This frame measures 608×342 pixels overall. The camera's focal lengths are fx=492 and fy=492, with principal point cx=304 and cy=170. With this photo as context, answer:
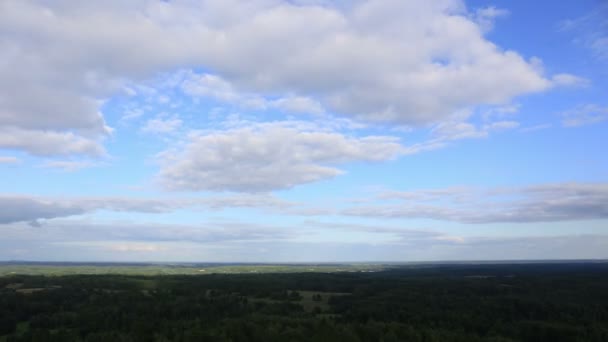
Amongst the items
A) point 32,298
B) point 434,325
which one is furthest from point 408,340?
point 32,298

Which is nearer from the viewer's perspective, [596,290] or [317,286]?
[596,290]

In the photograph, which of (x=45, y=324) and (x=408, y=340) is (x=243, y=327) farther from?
(x=45, y=324)

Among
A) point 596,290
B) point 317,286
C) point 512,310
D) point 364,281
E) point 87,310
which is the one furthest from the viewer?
point 364,281

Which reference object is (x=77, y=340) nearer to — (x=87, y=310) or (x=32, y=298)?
(x=87, y=310)

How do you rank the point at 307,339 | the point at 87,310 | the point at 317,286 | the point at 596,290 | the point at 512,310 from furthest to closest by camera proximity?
the point at 317,286
the point at 596,290
the point at 512,310
the point at 87,310
the point at 307,339

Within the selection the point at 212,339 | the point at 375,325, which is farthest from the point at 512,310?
the point at 212,339

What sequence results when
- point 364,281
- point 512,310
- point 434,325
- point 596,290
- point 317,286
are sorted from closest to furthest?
point 434,325 → point 512,310 → point 596,290 → point 317,286 → point 364,281
